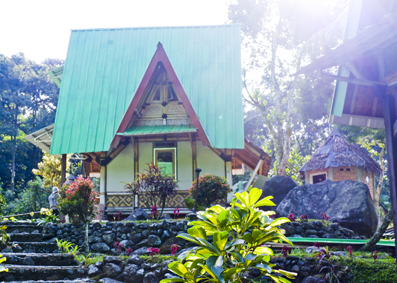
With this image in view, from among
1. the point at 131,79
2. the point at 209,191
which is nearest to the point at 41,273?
the point at 209,191

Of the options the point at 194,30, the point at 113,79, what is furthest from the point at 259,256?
the point at 194,30

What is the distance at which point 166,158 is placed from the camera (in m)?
13.2

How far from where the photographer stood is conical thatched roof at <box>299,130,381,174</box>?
715 inches

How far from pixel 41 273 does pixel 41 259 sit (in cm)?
57

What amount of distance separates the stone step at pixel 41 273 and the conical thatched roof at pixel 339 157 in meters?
14.6

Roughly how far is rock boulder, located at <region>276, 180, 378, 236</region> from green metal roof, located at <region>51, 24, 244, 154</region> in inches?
106

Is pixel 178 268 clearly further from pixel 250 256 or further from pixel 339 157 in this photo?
pixel 339 157

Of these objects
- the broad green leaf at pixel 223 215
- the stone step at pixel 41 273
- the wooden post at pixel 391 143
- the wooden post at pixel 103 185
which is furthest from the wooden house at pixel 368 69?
the wooden post at pixel 103 185

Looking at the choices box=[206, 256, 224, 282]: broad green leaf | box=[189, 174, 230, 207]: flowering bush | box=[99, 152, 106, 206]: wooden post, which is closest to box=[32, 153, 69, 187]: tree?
box=[99, 152, 106, 206]: wooden post

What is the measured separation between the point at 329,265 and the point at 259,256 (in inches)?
113

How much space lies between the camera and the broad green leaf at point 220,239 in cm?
334

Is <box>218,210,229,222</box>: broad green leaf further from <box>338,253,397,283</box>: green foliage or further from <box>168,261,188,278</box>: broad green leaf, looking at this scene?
<box>338,253,397,283</box>: green foliage

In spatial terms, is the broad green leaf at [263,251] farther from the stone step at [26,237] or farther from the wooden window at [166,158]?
the wooden window at [166,158]

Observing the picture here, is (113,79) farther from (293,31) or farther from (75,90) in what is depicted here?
(293,31)
